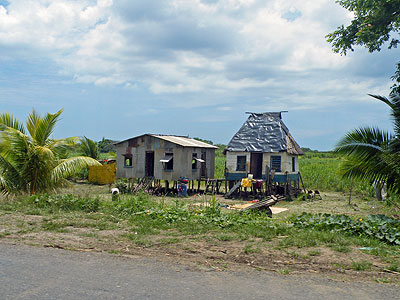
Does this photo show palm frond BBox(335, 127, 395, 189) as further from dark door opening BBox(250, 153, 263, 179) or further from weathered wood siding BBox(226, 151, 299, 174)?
dark door opening BBox(250, 153, 263, 179)

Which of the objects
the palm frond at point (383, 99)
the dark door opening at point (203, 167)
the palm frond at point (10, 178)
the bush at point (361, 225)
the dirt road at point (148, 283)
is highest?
the palm frond at point (383, 99)

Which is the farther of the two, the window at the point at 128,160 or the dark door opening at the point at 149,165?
the window at the point at 128,160

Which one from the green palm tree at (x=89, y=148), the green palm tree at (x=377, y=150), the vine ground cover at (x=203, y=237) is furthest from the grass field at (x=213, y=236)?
the green palm tree at (x=89, y=148)

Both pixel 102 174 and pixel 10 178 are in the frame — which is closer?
pixel 10 178

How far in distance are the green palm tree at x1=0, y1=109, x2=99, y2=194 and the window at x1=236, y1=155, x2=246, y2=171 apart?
1450 cm

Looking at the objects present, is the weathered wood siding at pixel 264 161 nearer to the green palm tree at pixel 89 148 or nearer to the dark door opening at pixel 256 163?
the dark door opening at pixel 256 163

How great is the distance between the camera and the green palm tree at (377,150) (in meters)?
10.8

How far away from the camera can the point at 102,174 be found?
34.8 metres

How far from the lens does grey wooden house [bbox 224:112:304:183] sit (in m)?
27.3

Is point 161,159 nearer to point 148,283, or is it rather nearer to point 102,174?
point 102,174

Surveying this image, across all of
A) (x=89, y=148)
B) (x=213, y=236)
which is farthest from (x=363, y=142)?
(x=89, y=148)

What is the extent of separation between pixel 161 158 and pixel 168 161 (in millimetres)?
626

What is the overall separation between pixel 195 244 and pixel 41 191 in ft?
31.7

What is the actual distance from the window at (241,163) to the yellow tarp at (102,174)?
1213 centimetres
